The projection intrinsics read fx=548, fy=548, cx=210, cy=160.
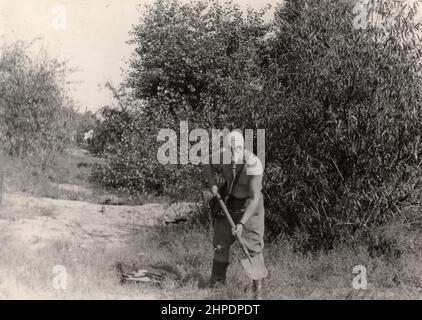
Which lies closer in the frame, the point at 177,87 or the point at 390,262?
the point at 390,262

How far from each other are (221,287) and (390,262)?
2492 mm

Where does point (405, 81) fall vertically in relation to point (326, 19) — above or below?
below

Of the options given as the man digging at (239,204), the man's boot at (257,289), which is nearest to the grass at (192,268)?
the man's boot at (257,289)

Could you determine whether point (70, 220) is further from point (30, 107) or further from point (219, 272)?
point (30, 107)

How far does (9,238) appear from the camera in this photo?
312 inches

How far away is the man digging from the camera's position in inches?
226

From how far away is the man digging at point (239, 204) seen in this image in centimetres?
574

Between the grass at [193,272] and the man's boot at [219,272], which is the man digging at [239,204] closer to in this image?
the man's boot at [219,272]

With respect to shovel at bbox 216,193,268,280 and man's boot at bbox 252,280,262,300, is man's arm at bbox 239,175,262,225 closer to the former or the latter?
A: shovel at bbox 216,193,268,280

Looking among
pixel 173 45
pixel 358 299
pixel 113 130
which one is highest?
pixel 173 45

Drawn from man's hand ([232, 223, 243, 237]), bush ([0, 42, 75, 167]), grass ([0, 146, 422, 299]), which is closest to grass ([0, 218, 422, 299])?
grass ([0, 146, 422, 299])

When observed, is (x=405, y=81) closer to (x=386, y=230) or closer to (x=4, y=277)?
(x=386, y=230)

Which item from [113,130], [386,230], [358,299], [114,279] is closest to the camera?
[358,299]

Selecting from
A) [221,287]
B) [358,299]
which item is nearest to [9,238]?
[221,287]
